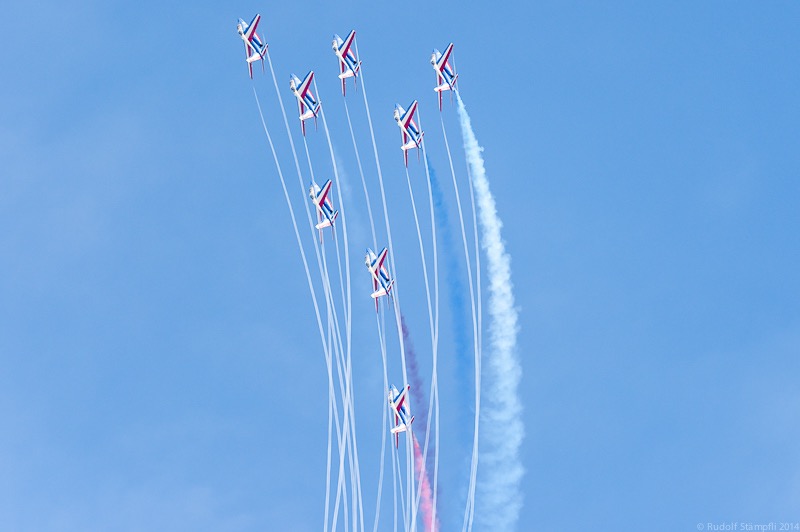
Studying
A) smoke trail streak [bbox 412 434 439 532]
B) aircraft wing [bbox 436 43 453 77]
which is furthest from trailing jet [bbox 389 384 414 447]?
aircraft wing [bbox 436 43 453 77]

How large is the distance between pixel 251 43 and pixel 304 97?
557 centimetres

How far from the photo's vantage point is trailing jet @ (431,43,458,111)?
128125 mm

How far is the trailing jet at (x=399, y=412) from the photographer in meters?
119

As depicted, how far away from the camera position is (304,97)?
125688 millimetres

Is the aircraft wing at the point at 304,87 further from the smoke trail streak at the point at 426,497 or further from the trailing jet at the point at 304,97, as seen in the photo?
the smoke trail streak at the point at 426,497

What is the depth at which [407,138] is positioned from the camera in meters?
127

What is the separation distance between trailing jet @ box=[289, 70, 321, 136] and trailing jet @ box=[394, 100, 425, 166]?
5.35 m

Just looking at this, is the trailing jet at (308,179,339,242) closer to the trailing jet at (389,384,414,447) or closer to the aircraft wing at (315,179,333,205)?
the aircraft wing at (315,179,333,205)

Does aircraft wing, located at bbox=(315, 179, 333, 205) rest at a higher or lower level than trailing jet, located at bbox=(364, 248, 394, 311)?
higher

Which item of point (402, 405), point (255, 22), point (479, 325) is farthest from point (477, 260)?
point (255, 22)

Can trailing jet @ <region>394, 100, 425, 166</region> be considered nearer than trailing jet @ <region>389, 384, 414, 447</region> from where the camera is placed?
No

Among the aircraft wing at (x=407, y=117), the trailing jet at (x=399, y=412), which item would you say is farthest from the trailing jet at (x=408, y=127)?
the trailing jet at (x=399, y=412)

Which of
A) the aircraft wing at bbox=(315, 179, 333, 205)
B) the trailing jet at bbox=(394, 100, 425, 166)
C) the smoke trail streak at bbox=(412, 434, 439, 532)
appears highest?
the trailing jet at bbox=(394, 100, 425, 166)

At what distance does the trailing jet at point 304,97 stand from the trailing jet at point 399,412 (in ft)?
62.4
